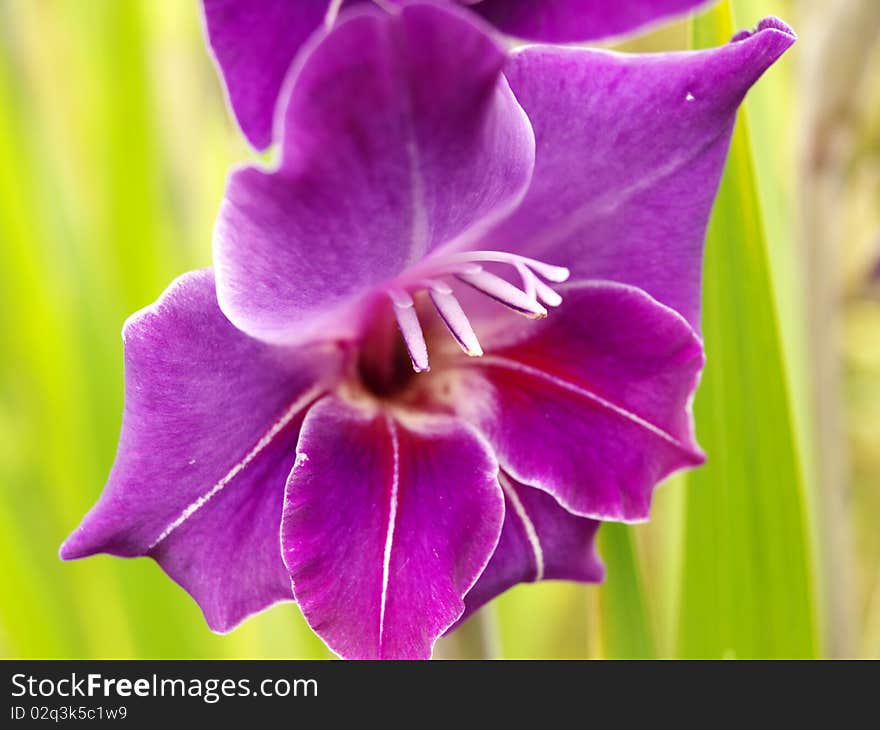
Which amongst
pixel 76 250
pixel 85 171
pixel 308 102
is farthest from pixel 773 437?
pixel 85 171

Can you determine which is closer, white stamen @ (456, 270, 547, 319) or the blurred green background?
white stamen @ (456, 270, 547, 319)

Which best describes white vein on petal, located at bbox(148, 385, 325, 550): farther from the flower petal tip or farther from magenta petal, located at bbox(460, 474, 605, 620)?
the flower petal tip

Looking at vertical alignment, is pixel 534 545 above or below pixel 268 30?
below

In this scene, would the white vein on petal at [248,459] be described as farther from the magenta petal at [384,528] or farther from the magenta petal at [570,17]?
the magenta petal at [570,17]

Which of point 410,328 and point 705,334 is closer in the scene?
point 410,328

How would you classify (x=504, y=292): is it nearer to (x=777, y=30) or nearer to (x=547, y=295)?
(x=547, y=295)

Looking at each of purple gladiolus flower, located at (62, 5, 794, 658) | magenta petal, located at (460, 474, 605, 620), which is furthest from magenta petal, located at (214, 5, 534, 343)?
magenta petal, located at (460, 474, 605, 620)

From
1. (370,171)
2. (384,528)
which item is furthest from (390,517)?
(370,171)
